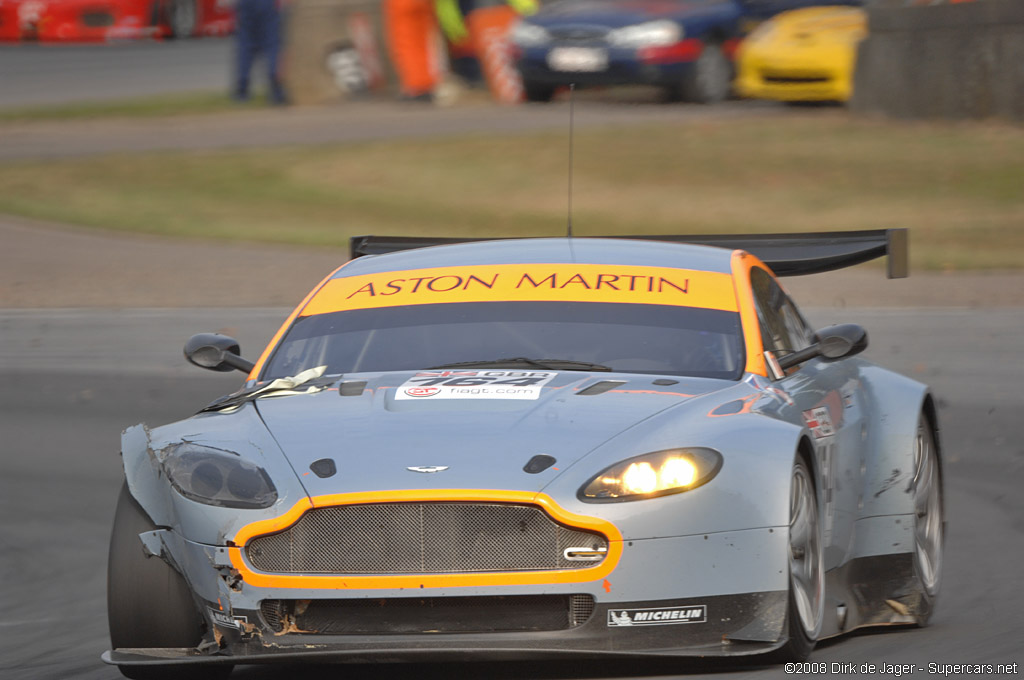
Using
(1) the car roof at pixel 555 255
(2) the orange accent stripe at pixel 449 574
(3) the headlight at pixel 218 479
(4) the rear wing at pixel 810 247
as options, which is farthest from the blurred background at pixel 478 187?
(1) the car roof at pixel 555 255

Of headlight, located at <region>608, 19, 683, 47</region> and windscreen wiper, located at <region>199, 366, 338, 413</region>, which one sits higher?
windscreen wiper, located at <region>199, 366, 338, 413</region>

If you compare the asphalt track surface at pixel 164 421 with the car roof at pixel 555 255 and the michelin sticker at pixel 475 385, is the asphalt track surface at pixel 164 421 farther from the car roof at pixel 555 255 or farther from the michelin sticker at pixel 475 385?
the car roof at pixel 555 255

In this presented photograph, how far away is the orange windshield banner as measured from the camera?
674 cm

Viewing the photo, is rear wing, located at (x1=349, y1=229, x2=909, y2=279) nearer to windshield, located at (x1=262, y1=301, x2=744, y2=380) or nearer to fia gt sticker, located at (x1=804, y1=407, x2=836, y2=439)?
windshield, located at (x1=262, y1=301, x2=744, y2=380)

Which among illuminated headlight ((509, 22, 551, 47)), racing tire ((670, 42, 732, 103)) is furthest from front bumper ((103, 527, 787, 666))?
Answer: racing tire ((670, 42, 732, 103))

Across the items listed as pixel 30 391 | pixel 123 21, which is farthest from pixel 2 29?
pixel 30 391

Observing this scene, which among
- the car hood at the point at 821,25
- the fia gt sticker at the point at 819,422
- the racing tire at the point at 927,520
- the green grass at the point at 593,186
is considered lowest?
the green grass at the point at 593,186

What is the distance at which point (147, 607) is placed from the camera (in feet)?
17.8

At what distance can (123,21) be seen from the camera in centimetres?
3853

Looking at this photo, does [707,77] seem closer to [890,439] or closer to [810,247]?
[810,247]

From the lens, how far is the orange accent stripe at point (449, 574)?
5.09 meters

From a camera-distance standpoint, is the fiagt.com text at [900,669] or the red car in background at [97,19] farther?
the red car in background at [97,19]

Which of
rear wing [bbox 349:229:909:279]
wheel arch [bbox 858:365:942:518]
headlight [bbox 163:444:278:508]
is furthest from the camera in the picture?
rear wing [bbox 349:229:909:279]

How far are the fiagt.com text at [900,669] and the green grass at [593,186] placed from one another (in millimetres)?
12488
